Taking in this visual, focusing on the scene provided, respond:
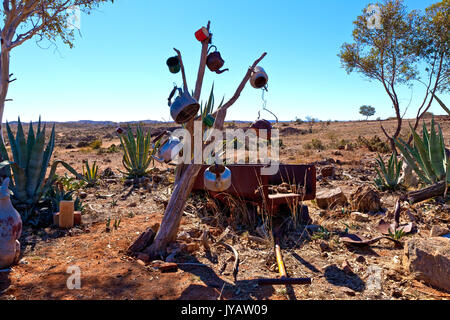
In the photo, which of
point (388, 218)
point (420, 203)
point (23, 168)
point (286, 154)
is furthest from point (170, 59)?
point (286, 154)

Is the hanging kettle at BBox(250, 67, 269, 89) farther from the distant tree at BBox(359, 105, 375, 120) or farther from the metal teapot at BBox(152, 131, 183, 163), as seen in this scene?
the distant tree at BBox(359, 105, 375, 120)

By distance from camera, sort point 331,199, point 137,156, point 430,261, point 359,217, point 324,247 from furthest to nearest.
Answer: point 137,156
point 331,199
point 359,217
point 324,247
point 430,261

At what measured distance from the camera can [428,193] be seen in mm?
4500

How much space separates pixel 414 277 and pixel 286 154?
9.92m

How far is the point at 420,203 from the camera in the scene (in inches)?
179

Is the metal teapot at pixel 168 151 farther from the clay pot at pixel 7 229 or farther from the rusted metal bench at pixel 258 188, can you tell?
the rusted metal bench at pixel 258 188

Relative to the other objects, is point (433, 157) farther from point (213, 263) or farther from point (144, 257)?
point (144, 257)

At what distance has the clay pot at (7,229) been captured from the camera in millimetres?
2502

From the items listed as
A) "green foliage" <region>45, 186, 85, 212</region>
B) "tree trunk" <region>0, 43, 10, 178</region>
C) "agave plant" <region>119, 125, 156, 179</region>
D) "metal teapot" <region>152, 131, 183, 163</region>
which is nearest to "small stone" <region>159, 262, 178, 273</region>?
"metal teapot" <region>152, 131, 183, 163</region>

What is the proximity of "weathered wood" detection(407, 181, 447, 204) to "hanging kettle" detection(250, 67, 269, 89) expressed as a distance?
302 cm

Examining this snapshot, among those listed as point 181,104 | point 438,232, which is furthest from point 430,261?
point 181,104

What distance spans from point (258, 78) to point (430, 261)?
204 centimetres

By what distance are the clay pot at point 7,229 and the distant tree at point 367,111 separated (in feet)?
168
